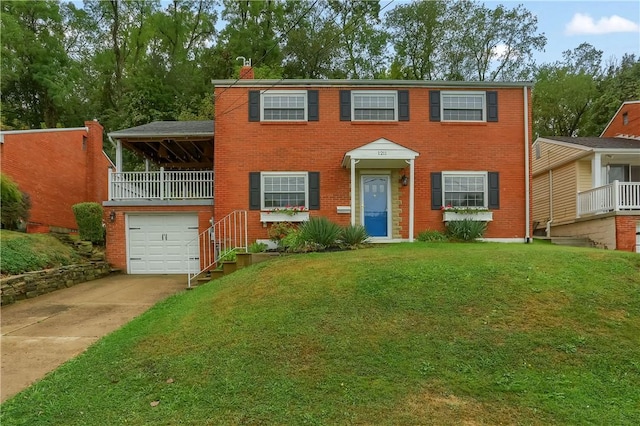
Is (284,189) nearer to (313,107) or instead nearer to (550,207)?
(313,107)

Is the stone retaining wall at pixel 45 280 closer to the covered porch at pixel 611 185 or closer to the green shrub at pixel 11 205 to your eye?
the green shrub at pixel 11 205

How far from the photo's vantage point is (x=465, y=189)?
13.4m

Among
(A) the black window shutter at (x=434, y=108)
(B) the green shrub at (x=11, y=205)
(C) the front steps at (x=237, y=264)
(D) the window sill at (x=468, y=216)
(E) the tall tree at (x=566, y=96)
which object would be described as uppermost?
(E) the tall tree at (x=566, y=96)

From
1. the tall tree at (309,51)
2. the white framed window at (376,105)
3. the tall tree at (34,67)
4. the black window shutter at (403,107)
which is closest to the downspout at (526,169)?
the black window shutter at (403,107)

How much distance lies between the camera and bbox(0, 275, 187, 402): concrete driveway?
5551 millimetres

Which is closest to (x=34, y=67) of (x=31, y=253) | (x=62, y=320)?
(x=31, y=253)

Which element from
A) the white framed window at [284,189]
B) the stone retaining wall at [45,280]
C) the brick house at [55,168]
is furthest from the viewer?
the brick house at [55,168]

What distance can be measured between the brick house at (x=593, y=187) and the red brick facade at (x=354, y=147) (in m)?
2.69

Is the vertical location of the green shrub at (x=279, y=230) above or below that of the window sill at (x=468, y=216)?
below

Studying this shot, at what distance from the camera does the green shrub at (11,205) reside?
12.3m

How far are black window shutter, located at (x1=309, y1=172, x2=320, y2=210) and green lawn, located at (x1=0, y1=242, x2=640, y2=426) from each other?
19.4 feet

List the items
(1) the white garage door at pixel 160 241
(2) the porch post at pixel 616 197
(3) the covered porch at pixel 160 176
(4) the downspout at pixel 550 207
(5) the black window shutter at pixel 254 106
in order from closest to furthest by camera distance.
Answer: (2) the porch post at pixel 616 197 → (5) the black window shutter at pixel 254 106 → (3) the covered porch at pixel 160 176 → (1) the white garage door at pixel 160 241 → (4) the downspout at pixel 550 207

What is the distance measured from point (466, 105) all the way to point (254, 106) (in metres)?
6.75

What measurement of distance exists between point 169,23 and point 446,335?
33.9 metres
